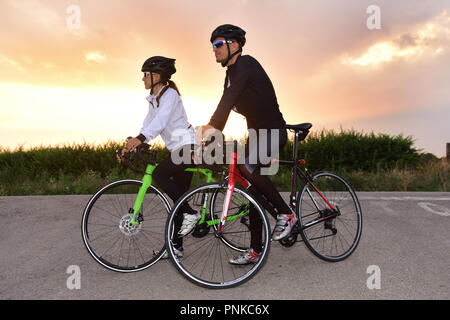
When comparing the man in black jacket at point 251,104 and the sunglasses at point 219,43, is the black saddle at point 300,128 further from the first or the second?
the sunglasses at point 219,43

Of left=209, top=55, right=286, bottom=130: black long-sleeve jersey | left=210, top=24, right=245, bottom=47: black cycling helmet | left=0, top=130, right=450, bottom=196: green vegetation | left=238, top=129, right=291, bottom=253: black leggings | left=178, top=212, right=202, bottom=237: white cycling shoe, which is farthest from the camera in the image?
left=0, top=130, right=450, bottom=196: green vegetation

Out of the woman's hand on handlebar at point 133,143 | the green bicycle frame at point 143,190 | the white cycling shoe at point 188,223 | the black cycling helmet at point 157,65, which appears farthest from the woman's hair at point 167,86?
the white cycling shoe at point 188,223

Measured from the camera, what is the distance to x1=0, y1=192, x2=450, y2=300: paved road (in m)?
3.60

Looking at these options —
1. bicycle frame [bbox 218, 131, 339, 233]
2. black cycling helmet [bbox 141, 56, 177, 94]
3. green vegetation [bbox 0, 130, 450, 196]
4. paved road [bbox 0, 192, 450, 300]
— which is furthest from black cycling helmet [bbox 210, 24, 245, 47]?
green vegetation [bbox 0, 130, 450, 196]

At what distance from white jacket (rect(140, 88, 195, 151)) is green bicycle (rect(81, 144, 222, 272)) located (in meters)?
0.22

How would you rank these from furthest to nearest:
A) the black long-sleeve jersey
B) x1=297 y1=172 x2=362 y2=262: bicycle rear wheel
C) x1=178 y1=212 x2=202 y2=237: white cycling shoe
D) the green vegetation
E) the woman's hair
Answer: the green vegetation, x1=297 y1=172 x2=362 y2=262: bicycle rear wheel, the woman's hair, x1=178 y1=212 x2=202 y2=237: white cycling shoe, the black long-sleeve jersey

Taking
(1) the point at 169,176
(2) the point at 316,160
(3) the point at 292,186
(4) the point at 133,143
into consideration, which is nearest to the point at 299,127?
(3) the point at 292,186

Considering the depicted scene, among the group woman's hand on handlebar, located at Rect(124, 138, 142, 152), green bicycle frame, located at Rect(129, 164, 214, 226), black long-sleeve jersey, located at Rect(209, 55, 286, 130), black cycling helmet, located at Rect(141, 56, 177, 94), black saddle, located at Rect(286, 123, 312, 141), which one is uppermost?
black cycling helmet, located at Rect(141, 56, 177, 94)

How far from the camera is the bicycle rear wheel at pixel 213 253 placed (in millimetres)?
3559

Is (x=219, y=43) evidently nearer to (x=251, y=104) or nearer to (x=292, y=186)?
(x=251, y=104)

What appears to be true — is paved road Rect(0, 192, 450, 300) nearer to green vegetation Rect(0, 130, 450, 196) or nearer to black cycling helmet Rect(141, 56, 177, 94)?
black cycling helmet Rect(141, 56, 177, 94)

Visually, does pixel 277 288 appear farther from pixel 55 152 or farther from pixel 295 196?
pixel 55 152

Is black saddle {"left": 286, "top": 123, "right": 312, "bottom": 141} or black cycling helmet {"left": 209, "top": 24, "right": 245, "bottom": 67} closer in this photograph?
black cycling helmet {"left": 209, "top": 24, "right": 245, "bottom": 67}
